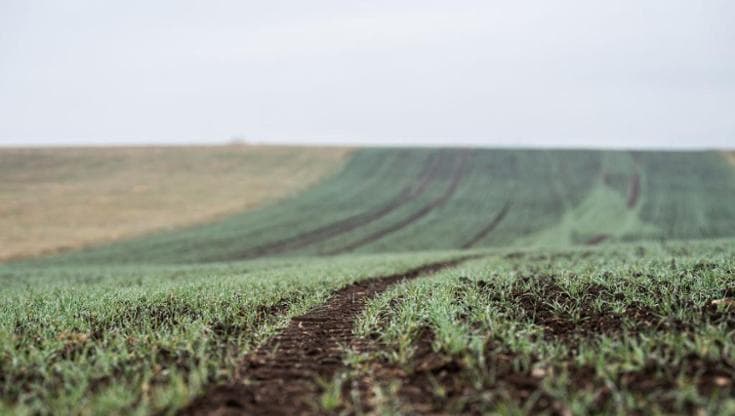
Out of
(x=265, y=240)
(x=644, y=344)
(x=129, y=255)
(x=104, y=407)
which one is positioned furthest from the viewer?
(x=265, y=240)

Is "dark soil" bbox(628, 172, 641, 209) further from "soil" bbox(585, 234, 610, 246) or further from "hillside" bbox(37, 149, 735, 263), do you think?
"soil" bbox(585, 234, 610, 246)

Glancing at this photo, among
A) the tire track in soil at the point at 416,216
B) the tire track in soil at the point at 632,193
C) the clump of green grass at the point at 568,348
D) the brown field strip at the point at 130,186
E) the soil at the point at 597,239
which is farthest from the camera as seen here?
the brown field strip at the point at 130,186

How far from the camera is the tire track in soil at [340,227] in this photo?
35000 mm

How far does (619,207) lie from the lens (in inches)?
1918

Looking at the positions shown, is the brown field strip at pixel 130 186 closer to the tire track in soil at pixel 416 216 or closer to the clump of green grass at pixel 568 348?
the tire track in soil at pixel 416 216

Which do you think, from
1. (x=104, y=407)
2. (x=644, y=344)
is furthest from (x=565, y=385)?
(x=104, y=407)

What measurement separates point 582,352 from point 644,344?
56 cm

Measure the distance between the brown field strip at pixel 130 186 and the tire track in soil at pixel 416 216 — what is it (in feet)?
49.1

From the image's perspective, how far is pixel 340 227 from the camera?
4194cm

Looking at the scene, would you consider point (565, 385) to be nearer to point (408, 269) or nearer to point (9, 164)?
point (408, 269)

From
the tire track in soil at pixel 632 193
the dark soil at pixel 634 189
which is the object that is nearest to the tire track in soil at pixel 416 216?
the tire track in soil at pixel 632 193

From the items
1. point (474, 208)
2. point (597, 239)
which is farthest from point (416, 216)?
point (597, 239)

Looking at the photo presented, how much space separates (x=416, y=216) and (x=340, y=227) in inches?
307

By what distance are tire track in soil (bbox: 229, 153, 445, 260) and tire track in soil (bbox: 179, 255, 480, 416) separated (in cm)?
2619
